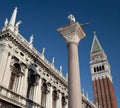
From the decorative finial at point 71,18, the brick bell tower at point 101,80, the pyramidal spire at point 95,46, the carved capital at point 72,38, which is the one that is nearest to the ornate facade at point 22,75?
the decorative finial at point 71,18

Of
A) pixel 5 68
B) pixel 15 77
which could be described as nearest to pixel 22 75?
pixel 15 77

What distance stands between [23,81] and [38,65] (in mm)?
4031

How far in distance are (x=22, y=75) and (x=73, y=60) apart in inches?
328

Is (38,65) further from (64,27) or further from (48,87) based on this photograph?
(64,27)

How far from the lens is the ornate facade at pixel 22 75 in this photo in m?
16.5

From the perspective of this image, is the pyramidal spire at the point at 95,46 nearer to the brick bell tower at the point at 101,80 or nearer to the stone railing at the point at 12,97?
the brick bell tower at the point at 101,80

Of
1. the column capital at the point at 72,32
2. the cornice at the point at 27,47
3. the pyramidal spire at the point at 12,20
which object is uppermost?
the pyramidal spire at the point at 12,20

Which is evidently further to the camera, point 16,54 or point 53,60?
point 53,60

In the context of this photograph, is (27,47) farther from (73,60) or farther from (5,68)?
(73,60)

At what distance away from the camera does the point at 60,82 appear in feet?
88.2

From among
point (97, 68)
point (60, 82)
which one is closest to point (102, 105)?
point (97, 68)

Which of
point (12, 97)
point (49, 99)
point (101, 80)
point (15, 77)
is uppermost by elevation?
point (101, 80)

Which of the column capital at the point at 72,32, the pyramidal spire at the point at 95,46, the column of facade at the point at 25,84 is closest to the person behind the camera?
the column capital at the point at 72,32

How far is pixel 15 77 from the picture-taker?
18.5 metres
